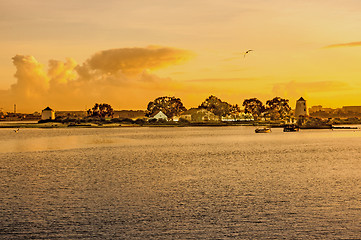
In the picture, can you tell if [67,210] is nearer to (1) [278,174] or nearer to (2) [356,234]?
(2) [356,234]

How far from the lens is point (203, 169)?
46594 millimetres

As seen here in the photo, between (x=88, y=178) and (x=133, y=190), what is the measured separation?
29.4 feet

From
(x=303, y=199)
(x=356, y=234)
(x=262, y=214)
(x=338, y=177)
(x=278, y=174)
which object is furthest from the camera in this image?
Answer: (x=278, y=174)

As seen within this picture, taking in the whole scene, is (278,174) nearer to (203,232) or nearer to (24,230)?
(203,232)

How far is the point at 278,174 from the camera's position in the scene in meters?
41.7

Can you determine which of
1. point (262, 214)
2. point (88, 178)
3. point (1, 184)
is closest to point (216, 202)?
point (262, 214)

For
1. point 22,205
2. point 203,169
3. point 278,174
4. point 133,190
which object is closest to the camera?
point 22,205

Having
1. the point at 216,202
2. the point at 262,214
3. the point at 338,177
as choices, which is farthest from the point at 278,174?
the point at 262,214

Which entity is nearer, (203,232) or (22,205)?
(203,232)

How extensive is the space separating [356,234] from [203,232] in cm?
705

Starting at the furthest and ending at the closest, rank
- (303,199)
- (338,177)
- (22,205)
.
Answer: (338,177)
(303,199)
(22,205)

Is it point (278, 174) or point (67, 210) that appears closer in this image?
point (67, 210)

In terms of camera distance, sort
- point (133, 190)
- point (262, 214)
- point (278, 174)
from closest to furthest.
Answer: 1. point (262, 214)
2. point (133, 190)
3. point (278, 174)

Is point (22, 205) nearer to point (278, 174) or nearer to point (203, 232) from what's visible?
→ point (203, 232)
